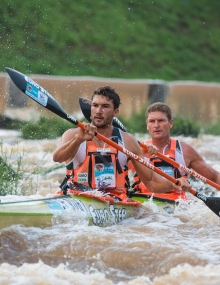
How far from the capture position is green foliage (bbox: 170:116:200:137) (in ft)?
50.5

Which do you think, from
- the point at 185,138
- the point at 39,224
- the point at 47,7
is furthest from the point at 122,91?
the point at 39,224

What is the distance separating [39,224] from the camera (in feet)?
21.0

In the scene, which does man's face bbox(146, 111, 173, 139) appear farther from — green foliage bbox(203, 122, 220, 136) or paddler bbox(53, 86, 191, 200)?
green foliage bbox(203, 122, 220, 136)

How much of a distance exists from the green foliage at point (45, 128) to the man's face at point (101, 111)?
6.61m

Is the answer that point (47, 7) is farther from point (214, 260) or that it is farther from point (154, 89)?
point (214, 260)

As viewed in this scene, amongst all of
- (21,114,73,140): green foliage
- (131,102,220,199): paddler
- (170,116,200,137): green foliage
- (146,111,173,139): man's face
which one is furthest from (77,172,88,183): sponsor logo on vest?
(170,116,200,137): green foliage

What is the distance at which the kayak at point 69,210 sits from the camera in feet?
20.4

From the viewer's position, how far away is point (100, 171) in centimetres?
713

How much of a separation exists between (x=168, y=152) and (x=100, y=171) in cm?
140

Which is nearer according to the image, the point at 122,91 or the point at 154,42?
the point at 122,91

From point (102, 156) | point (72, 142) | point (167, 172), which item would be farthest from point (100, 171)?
point (167, 172)

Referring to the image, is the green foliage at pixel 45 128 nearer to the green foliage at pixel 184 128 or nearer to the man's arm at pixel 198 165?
the green foliage at pixel 184 128

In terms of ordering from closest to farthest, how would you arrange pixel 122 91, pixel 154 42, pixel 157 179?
pixel 157 179 < pixel 122 91 < pixel 154 42

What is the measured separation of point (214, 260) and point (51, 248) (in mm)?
1206
